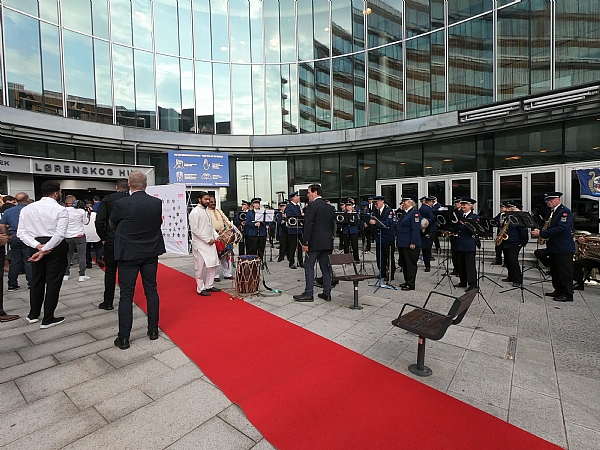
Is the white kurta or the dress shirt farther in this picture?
the white kurta

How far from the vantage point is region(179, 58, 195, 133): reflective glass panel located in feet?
55.9

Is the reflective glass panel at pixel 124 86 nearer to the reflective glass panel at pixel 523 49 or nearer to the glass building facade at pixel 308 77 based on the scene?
the glass building facade at pixel 308 77

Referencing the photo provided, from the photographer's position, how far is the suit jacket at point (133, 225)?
3793 millimetres

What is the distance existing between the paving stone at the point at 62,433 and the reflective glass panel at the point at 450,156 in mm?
14458

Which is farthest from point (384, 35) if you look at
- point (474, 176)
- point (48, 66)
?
point (48, 66)

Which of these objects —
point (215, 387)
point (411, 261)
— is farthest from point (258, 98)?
point (215, 387)

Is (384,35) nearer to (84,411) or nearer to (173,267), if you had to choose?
(173,267)

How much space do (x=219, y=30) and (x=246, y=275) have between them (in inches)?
682

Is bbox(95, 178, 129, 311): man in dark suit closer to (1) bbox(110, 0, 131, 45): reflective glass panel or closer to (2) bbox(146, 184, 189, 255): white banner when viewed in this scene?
(2) bbox(146, 184, 189, 255): white banner

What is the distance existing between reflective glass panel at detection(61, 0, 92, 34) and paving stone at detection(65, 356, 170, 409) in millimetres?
17404

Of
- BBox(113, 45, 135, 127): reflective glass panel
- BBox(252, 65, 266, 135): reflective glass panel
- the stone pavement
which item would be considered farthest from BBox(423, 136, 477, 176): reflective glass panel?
BBox(113, 45, 135, 127): reflective glass panel

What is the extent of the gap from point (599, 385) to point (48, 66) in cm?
1946

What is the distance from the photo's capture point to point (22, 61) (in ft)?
42.2

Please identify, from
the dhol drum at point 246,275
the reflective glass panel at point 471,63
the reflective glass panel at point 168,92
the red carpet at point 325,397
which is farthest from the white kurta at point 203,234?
the reflective glass panel at point 168,92
